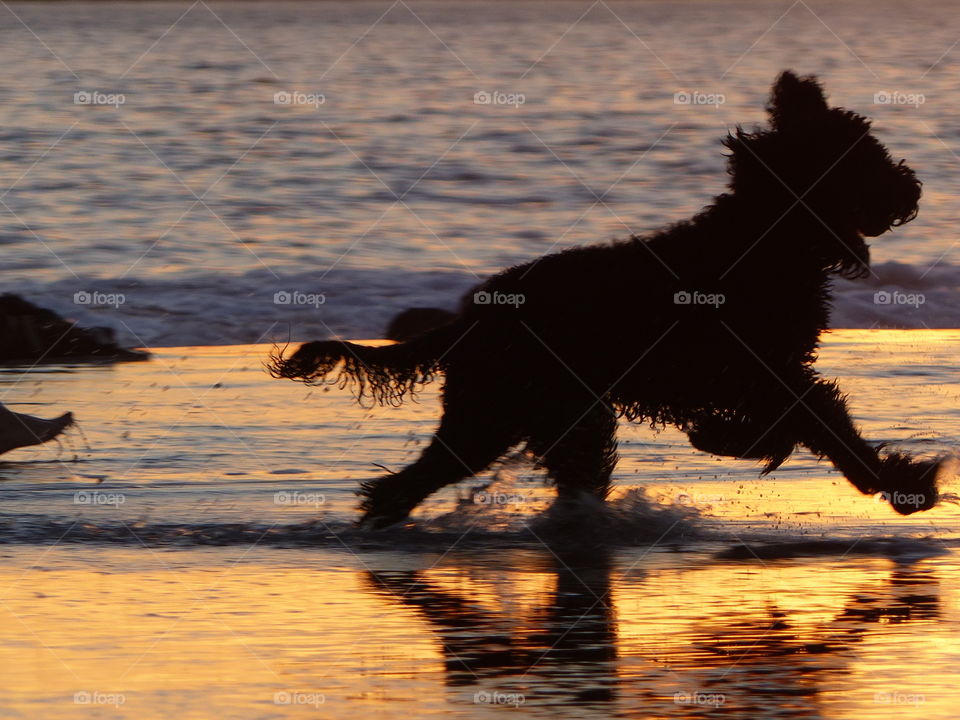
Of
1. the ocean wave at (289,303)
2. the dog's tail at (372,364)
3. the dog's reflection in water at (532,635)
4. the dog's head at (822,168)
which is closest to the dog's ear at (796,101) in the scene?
the dog's head at (822,168)

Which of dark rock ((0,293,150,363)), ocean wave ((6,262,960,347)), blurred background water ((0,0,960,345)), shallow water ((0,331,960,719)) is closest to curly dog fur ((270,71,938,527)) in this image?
shallow water ((0,331,960,719))

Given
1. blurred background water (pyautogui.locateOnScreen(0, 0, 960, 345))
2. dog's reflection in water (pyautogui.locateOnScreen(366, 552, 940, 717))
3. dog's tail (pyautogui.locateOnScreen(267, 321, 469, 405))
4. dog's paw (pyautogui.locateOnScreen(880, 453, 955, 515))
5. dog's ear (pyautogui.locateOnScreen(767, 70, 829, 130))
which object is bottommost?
dog's reflection in water (pyautogui.locateOnScreen(366, 552, 940, 717))

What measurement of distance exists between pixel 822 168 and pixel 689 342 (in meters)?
0.94

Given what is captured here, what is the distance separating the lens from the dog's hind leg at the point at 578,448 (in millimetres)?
6410

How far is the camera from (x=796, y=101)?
21.7ft

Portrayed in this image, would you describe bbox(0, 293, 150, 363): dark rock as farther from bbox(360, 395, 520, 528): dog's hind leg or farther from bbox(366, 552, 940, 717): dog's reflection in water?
bbox(366, 552, 940, 717): dog's reflection in water

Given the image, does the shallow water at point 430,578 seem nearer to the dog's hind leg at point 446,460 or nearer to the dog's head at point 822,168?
the dog's hind leg at point 446,460

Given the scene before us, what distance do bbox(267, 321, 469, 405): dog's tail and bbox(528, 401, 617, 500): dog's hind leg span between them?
532 mm

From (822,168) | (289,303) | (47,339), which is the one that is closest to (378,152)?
(289,303)

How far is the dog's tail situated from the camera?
660cm

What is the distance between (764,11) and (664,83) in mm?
6347

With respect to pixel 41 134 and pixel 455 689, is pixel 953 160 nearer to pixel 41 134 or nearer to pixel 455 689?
pixel 41 134

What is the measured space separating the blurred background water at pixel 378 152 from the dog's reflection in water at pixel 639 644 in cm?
420

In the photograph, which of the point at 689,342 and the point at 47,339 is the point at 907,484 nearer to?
the point at 689,342
